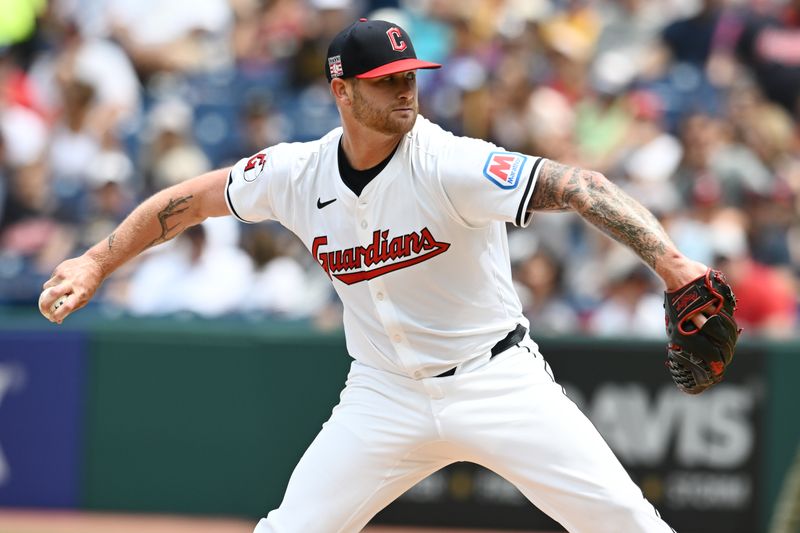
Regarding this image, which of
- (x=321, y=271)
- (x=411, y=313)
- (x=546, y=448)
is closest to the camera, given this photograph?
(x=546, y=448)

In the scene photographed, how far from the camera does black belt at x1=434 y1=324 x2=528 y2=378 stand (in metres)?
4.95

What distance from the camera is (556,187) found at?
14.7 ft

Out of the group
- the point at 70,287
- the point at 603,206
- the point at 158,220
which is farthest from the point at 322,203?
the point at 603,206

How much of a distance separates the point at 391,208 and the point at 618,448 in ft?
14.7

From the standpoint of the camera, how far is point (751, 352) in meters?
8.82

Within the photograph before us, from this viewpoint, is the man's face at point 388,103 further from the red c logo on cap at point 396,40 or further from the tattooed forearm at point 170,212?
the tattooed forearm at point 170,212

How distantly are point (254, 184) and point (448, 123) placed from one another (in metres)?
5.62

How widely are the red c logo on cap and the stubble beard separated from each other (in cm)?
20

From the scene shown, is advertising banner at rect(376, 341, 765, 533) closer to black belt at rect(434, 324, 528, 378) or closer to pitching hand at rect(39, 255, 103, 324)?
black belt at rect(434, 324, 528, 378)

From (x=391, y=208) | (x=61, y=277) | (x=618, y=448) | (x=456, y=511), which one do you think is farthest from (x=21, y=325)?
(x=391, y=208)

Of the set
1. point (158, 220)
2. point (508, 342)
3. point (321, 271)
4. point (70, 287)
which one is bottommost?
point (321, 271)

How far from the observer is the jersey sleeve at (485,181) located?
177 inches

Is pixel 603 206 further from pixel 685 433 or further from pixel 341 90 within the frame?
pixel 685 433

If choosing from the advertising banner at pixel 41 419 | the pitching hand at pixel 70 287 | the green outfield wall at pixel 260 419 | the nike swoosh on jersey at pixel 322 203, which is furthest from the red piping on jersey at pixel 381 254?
the advertising banner at pixel 41 419
